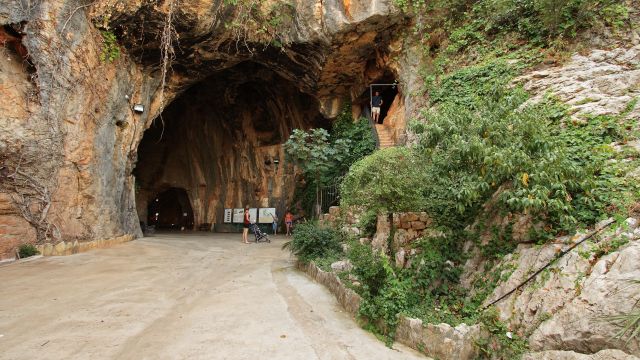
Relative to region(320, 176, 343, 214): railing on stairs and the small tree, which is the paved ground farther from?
region(320, 176, 343, 214): railing on stairs

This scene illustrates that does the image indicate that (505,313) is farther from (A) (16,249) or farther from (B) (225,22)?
(B) (225,22)

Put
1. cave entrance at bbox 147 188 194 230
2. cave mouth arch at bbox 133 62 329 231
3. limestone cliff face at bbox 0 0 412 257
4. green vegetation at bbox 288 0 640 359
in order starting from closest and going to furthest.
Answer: green vegetation at bbox 288 0 640 359 → limestone cliff face at bbox 0 0 412 257 → cave mouth arch at bbox 133 62 329 231 → cave entrance at bbox 147 188 194 230

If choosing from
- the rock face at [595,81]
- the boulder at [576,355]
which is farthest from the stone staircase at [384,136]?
the boulder at [576,355]

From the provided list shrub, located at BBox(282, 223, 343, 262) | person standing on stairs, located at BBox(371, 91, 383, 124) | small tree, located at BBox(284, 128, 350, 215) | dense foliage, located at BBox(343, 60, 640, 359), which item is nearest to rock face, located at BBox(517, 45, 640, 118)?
dense foliage, located at BBox(343, 60, 640, 359)

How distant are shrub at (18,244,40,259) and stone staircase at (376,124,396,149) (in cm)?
960

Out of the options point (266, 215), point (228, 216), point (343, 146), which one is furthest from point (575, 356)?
point (228, 216)

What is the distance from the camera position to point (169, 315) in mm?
4418

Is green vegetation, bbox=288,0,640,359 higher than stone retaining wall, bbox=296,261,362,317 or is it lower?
higher

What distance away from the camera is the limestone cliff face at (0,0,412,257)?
814 centimetres

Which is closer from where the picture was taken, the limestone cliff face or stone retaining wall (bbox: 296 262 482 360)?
stone retaining wall (bbox: 296 262 482 360)

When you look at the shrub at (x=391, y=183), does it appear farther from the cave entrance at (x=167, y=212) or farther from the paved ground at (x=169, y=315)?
the cave entrance at (x=167, y=212)

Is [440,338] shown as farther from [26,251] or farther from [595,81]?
[26,251]

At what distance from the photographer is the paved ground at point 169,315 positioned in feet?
11.4

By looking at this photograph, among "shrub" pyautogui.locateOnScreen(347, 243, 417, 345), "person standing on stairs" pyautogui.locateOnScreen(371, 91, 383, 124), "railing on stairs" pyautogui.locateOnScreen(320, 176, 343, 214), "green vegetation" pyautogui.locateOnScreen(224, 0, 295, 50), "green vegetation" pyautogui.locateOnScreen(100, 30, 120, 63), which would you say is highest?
"green vegetation" pyautogui.locateOnScreen(224, 0, 295, 50)
